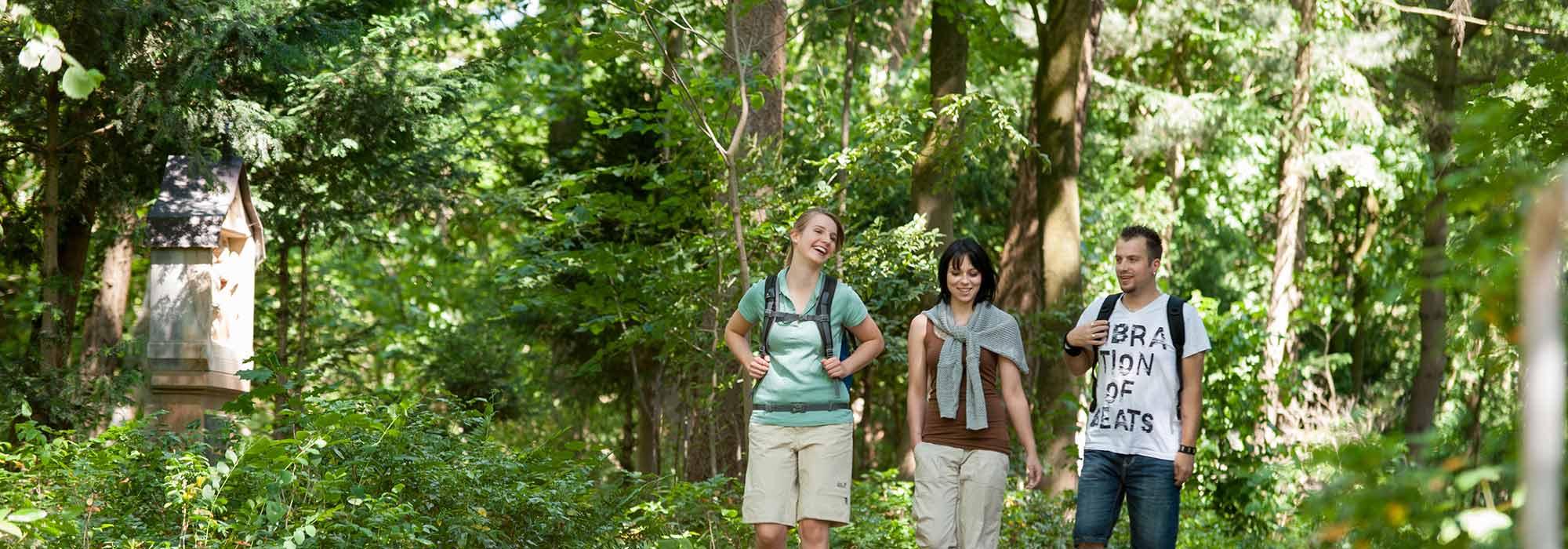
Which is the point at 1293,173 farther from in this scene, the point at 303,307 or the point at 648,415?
the point at 303,307

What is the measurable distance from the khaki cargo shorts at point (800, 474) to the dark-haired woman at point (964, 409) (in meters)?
Result: 0.33

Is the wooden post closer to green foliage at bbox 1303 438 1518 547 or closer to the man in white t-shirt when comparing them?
green foliage at bbox 1303 438 1518 547

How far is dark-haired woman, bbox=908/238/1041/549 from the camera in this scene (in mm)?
5770

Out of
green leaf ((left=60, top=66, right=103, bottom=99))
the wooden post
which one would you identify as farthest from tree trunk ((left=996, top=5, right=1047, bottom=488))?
the wooden post

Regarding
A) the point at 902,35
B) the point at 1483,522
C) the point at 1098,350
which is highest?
the point at 902,35

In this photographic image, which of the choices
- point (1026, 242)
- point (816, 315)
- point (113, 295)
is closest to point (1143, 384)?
point (816, 315)

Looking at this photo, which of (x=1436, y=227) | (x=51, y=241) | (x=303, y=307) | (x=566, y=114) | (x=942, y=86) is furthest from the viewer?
(x=1436, y=227)

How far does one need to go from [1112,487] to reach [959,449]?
64 centimetres

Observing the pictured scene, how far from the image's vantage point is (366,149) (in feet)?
37.0

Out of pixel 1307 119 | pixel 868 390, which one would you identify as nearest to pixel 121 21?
pixel 868 390

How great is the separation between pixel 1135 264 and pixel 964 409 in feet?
3.01

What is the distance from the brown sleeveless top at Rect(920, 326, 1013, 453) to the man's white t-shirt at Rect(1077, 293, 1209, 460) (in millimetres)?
376

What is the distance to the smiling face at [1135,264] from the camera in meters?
5.71

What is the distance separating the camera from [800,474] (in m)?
5.90
